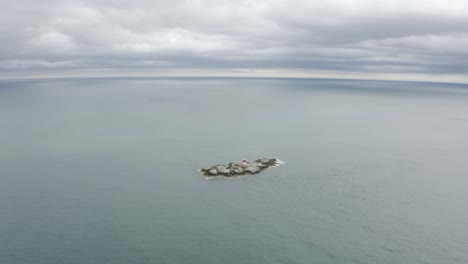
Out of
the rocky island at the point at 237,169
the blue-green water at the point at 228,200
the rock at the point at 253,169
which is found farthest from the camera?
the rock at the point at 253,169

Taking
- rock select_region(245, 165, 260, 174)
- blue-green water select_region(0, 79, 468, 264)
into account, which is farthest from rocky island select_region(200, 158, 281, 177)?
blue-green water select_region(0, 79, 468, 264)

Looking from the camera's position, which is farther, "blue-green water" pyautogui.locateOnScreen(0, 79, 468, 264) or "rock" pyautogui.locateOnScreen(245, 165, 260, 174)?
"rock" pyautogui.locateOnScreen(245, 165, 260, 174)

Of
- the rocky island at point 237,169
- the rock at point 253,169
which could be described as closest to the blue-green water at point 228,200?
the rock at point 253,169

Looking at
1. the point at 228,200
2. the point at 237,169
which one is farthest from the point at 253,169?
the point at 228,200

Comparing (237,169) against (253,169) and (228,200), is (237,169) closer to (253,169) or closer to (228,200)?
(253,169)

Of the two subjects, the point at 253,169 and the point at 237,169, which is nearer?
the point at 237,169

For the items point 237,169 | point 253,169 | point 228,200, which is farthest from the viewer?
point 253,169

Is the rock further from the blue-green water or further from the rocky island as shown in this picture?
the blue-green water

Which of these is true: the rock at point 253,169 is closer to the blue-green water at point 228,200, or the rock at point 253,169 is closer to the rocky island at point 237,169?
the rocky island at point 237,169

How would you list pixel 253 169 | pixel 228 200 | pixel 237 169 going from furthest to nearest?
pixel 253 169 → pixel 237 169 → pixel 228 200
